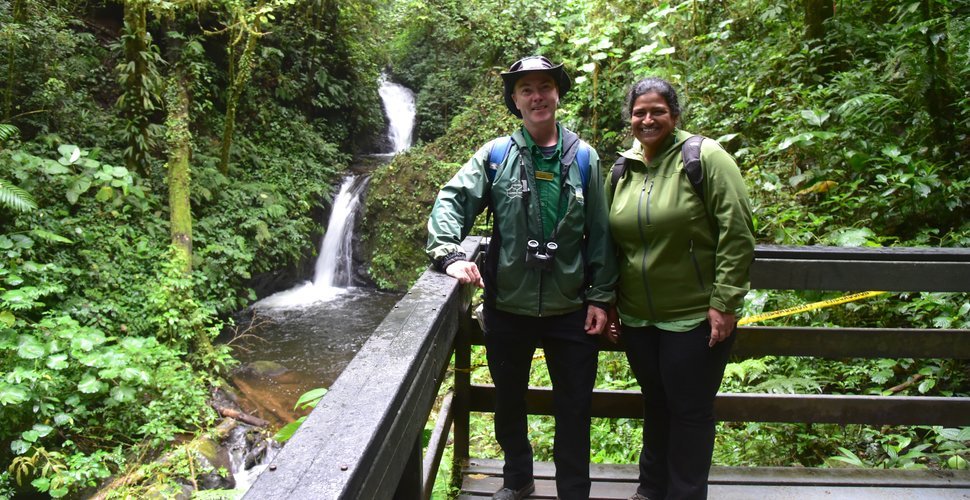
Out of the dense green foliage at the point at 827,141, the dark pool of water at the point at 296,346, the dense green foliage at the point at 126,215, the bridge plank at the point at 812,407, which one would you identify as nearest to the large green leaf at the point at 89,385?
the dense green foliage at the point at 126,215

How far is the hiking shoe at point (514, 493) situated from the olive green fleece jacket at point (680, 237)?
0.88 meters

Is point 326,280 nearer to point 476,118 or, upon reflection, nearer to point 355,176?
point 355,176

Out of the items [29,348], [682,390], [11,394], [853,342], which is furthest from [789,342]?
[29,348]

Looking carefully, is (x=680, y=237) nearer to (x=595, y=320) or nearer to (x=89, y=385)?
(x=595, y=320)

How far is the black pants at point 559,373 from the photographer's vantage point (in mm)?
2205

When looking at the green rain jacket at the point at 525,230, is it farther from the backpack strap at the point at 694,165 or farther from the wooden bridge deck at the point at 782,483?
the wooden bridge deck at the point at 782,483

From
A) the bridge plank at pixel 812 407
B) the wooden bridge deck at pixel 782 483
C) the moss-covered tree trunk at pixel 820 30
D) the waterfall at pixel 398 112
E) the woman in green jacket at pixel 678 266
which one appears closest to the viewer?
the woman in green jacket at pixel 678 266

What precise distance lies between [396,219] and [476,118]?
124 inches

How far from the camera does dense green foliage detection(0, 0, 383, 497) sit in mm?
5895

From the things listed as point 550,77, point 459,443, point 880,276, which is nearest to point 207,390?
point 459,443

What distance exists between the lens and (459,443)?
2.73 m

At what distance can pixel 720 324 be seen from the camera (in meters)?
2.02

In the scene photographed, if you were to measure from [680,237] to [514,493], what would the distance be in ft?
4.14

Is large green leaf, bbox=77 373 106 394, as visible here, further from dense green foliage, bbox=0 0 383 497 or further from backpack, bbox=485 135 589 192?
backpack, bbox=485 135 589 192
